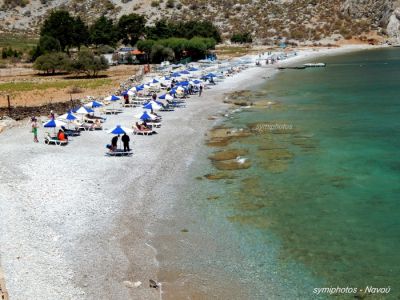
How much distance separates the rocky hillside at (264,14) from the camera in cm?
17400

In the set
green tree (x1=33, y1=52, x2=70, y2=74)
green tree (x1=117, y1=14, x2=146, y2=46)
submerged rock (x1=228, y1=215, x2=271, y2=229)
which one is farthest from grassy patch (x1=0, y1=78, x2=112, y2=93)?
submerged rock (x1=228, y1=215, x2=271, y2=229)

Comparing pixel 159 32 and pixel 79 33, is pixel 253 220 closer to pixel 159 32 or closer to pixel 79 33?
pixel 79 33

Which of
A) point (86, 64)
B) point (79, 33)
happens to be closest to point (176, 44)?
point (79, 33)

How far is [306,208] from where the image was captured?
981 inches

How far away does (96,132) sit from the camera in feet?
137

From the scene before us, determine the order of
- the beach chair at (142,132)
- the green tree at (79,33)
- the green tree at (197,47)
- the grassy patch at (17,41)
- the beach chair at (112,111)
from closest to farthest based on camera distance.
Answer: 1. the beach chair at (142,132)
2. the beach chair at (112,111)
3. the green tree at (197,47)
4. the green tree at (79,33)
5. the grassy patch at (17,41)

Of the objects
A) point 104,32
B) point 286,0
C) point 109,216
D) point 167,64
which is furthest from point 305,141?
point 286,0

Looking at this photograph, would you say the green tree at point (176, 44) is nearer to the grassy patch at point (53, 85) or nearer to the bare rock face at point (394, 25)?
the grassy patch at point (53, 85)

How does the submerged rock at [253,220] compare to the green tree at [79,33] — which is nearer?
the submerged rock at [253,220]

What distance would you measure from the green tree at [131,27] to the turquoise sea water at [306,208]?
85304mm

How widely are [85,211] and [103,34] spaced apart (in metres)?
109

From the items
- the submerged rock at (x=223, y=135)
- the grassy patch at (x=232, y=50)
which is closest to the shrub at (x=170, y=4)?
the grassy patch at (x=232, y=50)

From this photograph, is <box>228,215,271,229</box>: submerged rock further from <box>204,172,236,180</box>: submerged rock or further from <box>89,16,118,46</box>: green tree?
<box>89,16,118,46</box>: green tree

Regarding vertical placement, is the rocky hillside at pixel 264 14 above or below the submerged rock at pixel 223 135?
above
